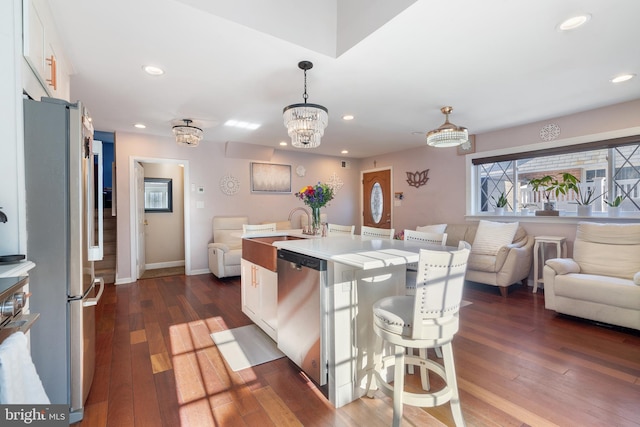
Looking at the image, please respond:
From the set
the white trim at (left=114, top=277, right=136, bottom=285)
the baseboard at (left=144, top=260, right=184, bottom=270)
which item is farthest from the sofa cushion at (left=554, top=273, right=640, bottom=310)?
the baseboard at (left=144, top=260, right=184, bottom=270)

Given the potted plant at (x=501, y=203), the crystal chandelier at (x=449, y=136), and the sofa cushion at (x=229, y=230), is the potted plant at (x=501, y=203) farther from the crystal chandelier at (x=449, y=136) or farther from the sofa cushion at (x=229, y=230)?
the sofa cushion at (x=229, y=230)

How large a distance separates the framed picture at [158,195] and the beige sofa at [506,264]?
18.8 feet

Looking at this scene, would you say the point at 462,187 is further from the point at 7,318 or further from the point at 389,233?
the point at 7,318

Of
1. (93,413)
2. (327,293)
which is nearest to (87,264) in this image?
(93,413)

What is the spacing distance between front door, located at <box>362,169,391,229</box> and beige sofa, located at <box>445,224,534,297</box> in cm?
261

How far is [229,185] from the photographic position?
18.1ft

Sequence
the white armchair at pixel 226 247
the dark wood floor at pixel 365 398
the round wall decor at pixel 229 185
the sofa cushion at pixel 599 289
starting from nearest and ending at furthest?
the dark wood floor at pixel 365 398 → the sofa cushion at pixel 599 289 → the white armchair at pixel 226 247 → the round wall decor at pixel 229 185

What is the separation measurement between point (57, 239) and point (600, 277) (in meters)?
4.51

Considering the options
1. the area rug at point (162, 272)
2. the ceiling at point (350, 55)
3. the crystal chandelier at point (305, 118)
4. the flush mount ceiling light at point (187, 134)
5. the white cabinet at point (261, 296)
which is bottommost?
the area rug at point (162, 272)

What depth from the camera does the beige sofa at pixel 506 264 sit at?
3.78m

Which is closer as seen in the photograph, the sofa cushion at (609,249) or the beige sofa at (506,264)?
the sofa cushion at (609,249)

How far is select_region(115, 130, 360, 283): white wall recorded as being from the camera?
15.2ft

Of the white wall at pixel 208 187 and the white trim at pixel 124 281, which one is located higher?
the white wall at pixel 208 187

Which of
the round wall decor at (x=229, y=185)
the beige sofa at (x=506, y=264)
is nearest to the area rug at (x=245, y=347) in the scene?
the beige sofa at (x=506, y=264)
